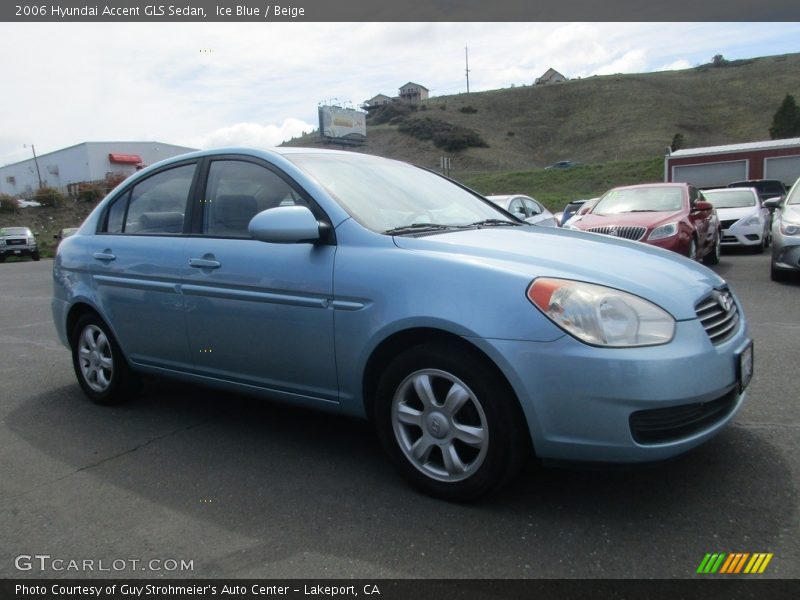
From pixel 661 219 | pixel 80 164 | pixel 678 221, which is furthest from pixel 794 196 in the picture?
pixel 80 164

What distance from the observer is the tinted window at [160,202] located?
159 inches

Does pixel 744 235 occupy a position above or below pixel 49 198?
below

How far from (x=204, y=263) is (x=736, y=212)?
1221 cm

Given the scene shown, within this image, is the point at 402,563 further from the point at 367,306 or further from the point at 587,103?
the point at 587,103

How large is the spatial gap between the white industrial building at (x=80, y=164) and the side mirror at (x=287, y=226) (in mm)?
61140

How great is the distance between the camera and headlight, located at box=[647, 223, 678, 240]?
9047 millimetres

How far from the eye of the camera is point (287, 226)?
10.2 ft

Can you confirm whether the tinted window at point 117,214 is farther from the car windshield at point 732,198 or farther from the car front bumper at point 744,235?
the car windshield at point 732,198

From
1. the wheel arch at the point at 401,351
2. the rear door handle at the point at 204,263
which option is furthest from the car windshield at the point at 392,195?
the rear door handle at the point at 204,263

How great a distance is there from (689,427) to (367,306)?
1.44 meters

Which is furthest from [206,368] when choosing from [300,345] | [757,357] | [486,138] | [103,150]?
[486,138]

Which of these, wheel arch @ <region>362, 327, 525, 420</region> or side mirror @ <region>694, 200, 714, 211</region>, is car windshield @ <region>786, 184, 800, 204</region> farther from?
wheel arch @ <region>362, 327, 525, 420</region>

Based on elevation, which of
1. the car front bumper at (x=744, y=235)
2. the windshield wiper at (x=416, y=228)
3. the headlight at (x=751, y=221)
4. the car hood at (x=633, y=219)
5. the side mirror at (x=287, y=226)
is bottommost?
the car front bumper at (x=744, y=235)

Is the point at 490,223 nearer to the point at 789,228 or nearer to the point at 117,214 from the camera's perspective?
the point at 117,214
